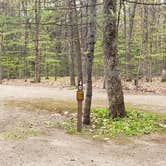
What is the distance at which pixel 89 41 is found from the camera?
27.7 ft

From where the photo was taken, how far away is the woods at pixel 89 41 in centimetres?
907

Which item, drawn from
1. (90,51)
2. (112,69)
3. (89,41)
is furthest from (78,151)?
(112,69)

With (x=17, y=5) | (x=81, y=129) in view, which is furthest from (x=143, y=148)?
(x=17, y=5)

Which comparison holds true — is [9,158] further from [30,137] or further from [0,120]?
[0,120]

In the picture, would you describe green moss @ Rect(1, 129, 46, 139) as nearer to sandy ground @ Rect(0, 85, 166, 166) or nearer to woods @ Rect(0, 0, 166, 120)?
sandy ground @ Rect(0, 85, 166, 166)

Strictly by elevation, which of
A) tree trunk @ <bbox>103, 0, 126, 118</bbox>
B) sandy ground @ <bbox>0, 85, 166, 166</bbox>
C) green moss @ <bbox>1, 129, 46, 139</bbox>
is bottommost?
sandy ground @ <bbox>0, 85, 166, 166</bbox>

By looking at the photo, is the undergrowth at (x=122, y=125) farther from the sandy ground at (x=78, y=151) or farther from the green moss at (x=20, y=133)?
the green moss at (x=20, y=133)

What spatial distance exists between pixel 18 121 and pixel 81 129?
77.7 inches

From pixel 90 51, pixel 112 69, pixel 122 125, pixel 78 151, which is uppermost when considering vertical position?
pixel 90 51

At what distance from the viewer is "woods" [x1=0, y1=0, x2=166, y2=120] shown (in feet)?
29.8

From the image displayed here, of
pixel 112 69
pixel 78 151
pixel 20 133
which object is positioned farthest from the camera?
pixel 112 69

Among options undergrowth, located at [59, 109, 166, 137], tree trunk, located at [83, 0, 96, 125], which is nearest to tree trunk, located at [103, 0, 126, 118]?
undergrowth, located at [59, 109, 166, 137]

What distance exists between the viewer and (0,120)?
30.2 feet

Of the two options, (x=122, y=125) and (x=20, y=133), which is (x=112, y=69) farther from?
(x=20, y=133)
